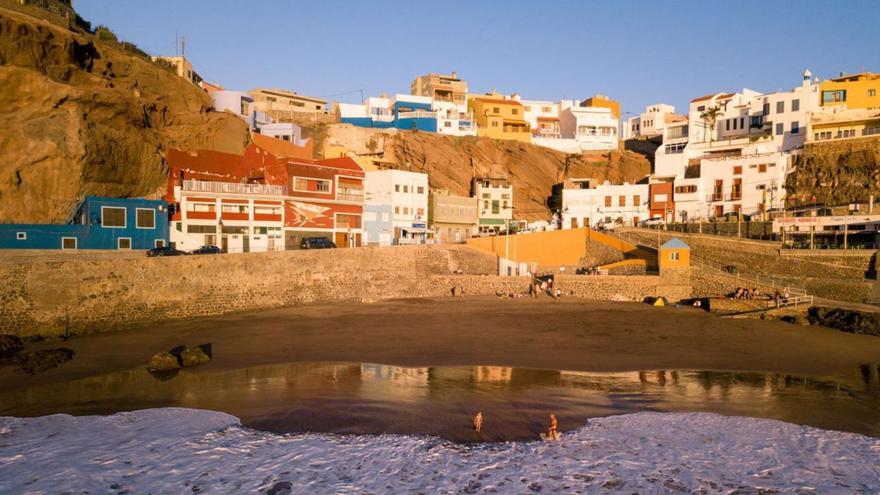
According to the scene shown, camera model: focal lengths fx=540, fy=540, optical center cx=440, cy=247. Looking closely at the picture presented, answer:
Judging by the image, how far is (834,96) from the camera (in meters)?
52.5

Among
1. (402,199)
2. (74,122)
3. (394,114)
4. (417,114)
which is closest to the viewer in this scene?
(74,122)

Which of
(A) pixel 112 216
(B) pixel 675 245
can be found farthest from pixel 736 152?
(A) pixel 112 216

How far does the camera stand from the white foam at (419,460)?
10.8 meters

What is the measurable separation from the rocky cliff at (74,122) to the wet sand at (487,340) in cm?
1355

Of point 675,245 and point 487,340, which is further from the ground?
point 675,245

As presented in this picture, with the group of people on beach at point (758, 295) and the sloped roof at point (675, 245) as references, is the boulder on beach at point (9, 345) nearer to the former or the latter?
the sloped roof at point (675, 245)

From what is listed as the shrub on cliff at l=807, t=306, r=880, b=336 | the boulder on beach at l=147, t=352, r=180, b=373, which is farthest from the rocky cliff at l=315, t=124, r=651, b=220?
the boulder on beach at l=147, t=352, r=180, b=373

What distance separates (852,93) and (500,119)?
35.5 m

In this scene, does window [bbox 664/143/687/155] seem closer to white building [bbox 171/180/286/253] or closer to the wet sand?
the wet sand

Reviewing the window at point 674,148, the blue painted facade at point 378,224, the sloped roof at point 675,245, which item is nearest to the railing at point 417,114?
the blue painted facade at point 378,224

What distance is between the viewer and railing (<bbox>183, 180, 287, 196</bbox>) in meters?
35.7

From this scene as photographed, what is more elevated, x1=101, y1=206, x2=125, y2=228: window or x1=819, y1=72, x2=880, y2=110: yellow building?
x1=819, y1=72, x2=880, y2=110: yellow building

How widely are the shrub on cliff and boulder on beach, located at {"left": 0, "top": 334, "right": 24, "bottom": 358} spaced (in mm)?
35421

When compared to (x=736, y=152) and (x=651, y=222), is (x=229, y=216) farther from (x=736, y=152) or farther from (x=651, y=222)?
(x=736, y=152)
